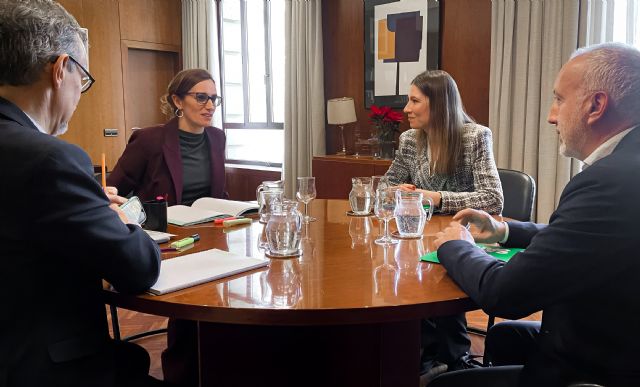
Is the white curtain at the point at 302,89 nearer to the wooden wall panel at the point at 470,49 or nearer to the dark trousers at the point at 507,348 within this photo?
the wooden wall panel at the point at 470,49

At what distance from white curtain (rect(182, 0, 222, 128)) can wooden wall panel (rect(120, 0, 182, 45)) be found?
0.13 meters

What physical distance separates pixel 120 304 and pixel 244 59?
18.5ft

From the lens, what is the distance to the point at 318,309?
112cm

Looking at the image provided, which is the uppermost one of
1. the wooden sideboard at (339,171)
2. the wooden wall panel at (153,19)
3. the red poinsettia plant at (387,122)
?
the wooden wall panel at (153,19)

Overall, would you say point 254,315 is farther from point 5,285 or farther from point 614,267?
point 614,267

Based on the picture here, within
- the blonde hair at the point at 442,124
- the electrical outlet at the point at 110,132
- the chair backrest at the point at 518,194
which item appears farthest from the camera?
the electrical outlet at the point at 110,132

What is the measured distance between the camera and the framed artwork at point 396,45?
4816 mm

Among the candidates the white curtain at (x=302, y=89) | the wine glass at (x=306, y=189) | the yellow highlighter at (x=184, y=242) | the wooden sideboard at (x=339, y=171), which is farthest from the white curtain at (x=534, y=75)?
the yellow highlighter at (x=184, y=242)

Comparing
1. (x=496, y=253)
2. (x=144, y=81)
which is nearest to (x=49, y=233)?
(x=496, y=253)

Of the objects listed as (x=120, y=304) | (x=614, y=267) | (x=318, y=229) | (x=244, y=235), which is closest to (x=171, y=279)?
(x=120, y=304)

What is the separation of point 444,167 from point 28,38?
1876 millimetres

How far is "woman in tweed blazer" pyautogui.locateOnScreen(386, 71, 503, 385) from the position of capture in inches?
94.2

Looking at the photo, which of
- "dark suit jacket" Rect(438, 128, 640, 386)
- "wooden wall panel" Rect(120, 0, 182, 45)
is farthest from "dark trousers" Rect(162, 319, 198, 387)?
"wooden wall panel" Rect(120, 0, 182, 45)

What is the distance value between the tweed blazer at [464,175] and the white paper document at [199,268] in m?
1.07
